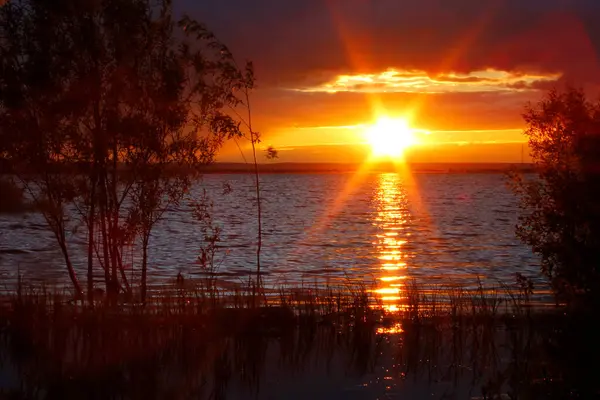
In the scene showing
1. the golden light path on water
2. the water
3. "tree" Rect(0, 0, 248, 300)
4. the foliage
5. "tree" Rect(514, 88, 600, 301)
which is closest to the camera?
the foliage

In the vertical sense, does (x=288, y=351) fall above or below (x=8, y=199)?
below

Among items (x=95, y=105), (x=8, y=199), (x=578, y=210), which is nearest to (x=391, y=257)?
(x=95, y=105)

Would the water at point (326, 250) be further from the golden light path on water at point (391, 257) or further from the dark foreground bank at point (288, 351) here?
the dark foreground bank at point (288, 351)

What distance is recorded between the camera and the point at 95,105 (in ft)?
53.0

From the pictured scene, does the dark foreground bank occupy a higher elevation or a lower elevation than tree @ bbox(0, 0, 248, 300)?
lower

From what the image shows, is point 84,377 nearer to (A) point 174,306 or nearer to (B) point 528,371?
(A) point 174,306

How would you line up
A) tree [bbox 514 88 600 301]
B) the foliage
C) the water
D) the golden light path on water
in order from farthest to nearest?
the water < the golden light path on water < tree [bbox 514 88 600 301] < the foliage

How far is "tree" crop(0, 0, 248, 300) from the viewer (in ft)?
52.0

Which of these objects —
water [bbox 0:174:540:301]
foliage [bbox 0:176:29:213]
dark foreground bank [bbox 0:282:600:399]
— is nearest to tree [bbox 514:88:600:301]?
dark foreground bank [bbox 0:282:600:399]

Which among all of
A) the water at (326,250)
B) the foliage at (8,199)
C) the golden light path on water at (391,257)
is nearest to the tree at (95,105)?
the water at (326,250)

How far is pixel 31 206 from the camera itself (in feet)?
12.7

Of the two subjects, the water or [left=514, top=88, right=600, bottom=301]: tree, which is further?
the water

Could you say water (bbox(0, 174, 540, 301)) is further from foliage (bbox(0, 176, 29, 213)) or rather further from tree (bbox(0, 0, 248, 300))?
foliage (bbox(0, 176, 29, 213))

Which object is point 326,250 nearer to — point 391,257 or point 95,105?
point 391,257
